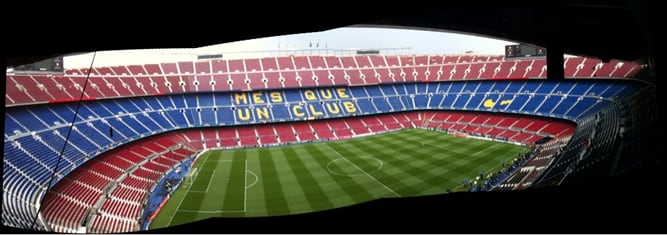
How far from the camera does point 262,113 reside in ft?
107

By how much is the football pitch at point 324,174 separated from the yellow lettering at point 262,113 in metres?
4.90

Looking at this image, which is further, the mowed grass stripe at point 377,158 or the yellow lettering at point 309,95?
the yellow lettering at point 309,95

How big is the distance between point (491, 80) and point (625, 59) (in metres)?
31.8

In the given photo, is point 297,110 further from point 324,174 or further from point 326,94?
point 324,174

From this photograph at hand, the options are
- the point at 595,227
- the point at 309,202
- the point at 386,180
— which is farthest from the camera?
the point at 386,180

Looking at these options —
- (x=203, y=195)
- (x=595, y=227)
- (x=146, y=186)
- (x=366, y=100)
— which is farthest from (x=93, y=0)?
(x=366, y=100)

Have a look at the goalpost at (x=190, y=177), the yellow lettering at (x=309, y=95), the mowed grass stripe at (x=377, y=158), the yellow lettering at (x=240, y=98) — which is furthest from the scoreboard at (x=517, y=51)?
the yellow lettering at (x=240, y=98)

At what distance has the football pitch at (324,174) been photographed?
14.8 m

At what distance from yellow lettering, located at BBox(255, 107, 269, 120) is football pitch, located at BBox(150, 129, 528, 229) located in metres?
4.90

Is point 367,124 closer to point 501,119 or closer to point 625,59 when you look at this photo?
point 501,119

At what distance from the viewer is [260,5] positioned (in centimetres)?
240

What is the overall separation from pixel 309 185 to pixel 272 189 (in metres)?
1.70

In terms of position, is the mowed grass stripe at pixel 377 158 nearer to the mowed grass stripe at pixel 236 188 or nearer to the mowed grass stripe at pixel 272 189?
the mowed grass stripe at pixel 272 189

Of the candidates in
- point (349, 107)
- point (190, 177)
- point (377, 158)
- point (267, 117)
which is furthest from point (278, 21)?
point (349, 107)
